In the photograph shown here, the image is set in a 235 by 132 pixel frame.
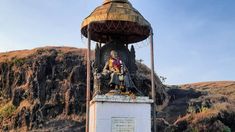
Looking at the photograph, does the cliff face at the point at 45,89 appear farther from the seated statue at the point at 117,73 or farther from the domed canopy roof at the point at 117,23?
the seated statue at the point at 117,73

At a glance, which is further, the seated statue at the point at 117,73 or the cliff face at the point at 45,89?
the cliff face at the point at 45,89

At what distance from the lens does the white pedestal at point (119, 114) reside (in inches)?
393

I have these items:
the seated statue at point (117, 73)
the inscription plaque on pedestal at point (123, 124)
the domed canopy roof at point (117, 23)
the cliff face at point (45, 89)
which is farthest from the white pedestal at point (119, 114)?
the cliff face at point (45, 89)

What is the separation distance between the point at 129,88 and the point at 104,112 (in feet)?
3.64

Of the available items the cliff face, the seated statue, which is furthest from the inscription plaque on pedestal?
the cliff face

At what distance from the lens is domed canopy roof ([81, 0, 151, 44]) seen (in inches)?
437

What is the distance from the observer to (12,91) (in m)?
41.4

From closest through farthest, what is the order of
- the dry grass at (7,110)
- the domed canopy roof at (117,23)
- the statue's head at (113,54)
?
the domed canopy roof at (117,23) < the statue's head at (113,54) < the dry grass at (7,110)

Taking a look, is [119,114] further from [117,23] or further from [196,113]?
[196,113]

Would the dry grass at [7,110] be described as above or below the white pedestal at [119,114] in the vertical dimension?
below

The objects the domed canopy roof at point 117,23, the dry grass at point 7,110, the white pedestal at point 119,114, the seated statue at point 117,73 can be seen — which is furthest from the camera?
the dry grass at point 7,110

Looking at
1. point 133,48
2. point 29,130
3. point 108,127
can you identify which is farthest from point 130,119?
point 29,130

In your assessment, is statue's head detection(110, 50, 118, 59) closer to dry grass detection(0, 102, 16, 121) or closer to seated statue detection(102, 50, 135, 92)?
seated statue detection(102, 50, 135, 92)

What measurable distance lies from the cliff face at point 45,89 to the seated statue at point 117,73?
24.3m
